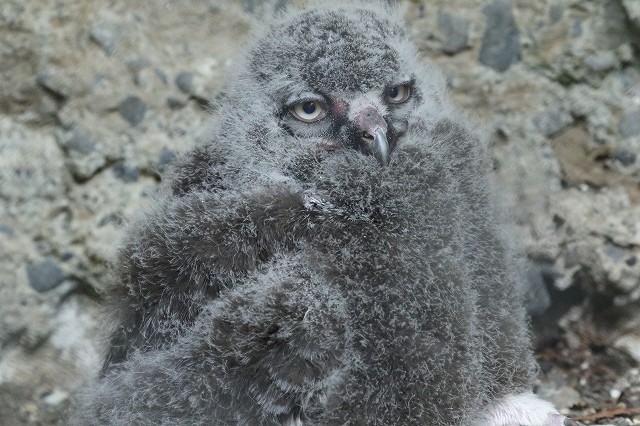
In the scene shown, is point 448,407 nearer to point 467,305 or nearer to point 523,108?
point 467,305

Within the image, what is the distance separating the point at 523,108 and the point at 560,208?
35cm

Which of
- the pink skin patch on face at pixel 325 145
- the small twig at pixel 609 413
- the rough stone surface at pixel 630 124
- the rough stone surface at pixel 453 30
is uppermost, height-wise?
the pink skin patch on face at pixel 325 145

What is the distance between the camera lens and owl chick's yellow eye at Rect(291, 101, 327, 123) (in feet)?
6.50

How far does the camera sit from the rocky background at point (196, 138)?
8.62 ft

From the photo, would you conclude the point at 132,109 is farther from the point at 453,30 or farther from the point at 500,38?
the point at 500,38

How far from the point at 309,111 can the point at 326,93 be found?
6 cm

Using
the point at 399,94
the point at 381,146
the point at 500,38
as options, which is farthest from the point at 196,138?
Answer: the point at 500,38

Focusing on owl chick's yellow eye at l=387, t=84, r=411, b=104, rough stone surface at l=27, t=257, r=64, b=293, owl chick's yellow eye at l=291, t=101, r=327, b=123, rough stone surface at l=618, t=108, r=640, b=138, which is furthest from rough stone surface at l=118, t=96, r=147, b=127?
rough stone surface at l=618, t=108, r=640, b=138

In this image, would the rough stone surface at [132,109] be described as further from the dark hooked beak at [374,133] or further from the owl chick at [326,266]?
the dark hooked beak at [374,133]

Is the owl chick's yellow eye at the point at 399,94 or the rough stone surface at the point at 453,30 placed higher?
the owl chick's yellow eye at the point at 399,94

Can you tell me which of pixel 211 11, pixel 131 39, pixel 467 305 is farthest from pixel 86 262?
pixel 467 305

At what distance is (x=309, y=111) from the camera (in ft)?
6.53

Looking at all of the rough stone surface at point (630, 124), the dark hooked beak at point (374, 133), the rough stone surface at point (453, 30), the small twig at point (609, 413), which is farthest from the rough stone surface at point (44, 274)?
the rough stone surface at point (630, 124)

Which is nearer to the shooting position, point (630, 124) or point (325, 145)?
point (325, 145)
